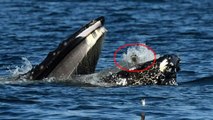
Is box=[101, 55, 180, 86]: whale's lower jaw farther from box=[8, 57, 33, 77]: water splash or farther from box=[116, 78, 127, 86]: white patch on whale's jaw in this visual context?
box=[8, 57, 33, 77]: water splash

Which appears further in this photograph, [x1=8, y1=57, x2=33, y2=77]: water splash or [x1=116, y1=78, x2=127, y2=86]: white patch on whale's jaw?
[x1=8, y1=57, x2=33, y2=77]: water splash

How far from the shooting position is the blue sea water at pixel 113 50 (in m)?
16.2

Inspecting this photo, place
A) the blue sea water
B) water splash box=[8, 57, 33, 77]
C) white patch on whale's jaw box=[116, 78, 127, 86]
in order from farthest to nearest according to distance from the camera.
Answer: water splash box=[8, 57, 33, 77] → white patch on whale's jaw box=[116, 78, 127, 86] → the blue sea water

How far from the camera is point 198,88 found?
18828mm

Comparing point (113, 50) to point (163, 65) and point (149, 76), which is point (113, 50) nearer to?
point (149, 76)

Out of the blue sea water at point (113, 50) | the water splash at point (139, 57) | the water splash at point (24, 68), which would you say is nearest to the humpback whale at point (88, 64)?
the blue sea water at point (113, 50)

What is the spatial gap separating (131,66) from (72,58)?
1195mm

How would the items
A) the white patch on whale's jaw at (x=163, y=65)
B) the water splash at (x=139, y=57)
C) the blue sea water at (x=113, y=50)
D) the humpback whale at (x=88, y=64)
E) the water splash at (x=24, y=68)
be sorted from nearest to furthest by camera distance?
the blue sea water at (x=113, y=50) → the humpback whale at (x=88, y=64) → the white patch on whale's jaw at (x=163, y=65) → the water splash at (x=139, y=57) → the water splash at (x=24, y=68)

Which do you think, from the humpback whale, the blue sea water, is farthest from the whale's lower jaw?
the blue sea water

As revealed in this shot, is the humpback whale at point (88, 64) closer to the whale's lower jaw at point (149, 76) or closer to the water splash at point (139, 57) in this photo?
the whale's lower jaw at point (149, 76)

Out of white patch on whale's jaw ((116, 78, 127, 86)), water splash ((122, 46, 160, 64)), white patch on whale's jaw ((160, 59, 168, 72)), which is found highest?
water splash ((122, 46, 160, 64))

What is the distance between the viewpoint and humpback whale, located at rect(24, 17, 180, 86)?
58.4ft

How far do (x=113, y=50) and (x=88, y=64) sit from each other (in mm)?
8712

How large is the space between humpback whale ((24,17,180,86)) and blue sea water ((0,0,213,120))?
207 millimetres
